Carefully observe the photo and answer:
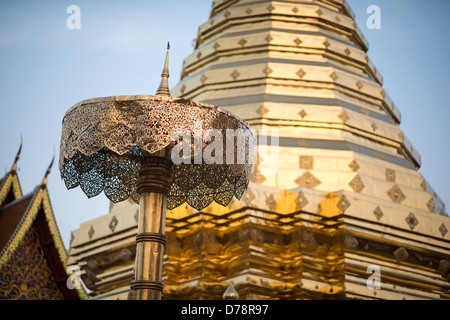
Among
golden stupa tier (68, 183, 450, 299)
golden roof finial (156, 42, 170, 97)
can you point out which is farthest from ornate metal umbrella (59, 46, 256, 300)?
golden stupa tier (68, 183, 450, 299)

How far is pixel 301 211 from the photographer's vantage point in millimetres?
9539

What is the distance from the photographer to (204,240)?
977cm

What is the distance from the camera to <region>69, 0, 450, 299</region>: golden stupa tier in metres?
9.59

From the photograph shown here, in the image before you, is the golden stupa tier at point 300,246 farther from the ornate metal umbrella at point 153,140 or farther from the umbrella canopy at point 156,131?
the ornate metal umbrella at point 153,140

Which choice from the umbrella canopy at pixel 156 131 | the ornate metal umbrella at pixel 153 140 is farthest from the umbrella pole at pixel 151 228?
the umbrella canopy at pixel 156 131

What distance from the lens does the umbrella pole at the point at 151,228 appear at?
4.40m

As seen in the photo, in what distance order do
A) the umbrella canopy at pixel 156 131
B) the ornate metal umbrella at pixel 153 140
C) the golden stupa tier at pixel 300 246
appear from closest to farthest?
the ornate metal umbrella at pixel 153 140
the umbrella canopy at pixel 156 131
the golden stupa tier at pixel 300 246

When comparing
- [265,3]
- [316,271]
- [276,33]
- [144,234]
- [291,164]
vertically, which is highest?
[265,3]

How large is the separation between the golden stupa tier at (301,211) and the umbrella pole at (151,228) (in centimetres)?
472
